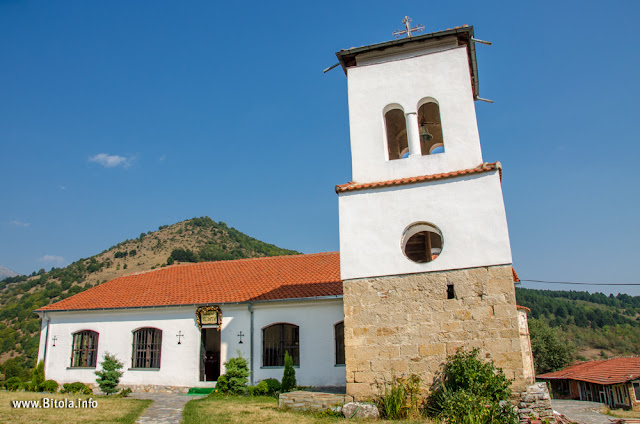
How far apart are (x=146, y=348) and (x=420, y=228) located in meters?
11.5

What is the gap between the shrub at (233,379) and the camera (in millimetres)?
14156

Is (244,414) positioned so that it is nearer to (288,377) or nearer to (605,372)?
(288,377)

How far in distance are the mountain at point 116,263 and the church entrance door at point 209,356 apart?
20.6 meters

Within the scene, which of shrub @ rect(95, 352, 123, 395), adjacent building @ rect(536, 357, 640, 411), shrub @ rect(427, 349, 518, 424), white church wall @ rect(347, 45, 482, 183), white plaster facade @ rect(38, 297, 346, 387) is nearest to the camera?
shrub @ rect(427, 349, 518, 424)

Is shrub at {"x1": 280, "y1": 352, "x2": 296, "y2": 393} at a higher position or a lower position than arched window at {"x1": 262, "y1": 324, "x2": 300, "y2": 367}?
lower

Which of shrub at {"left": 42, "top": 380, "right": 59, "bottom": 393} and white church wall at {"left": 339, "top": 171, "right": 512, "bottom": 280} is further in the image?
A: shrub at {"left": 42, "top": 380, "right": 59, "bottom": 393}

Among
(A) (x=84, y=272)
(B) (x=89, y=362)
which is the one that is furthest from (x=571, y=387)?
(A) (x=84, y=272)

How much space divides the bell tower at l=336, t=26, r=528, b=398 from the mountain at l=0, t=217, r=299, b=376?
32.9 meters

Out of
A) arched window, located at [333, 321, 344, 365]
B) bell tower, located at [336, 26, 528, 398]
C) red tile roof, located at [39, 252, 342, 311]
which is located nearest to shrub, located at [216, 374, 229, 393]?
red tile roof, located at [39, 252, 342, 311]

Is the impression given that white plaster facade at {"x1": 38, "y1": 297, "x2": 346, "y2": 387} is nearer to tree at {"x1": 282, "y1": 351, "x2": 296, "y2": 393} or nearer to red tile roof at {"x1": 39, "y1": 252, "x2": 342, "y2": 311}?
red tile roof at {"x1": 39, "y1": 252, "x2": 342, "y2": 311}

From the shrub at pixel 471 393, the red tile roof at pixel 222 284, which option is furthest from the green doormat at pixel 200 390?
the shrub at pixel 471 393

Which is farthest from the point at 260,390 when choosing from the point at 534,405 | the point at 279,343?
the point at 534,405

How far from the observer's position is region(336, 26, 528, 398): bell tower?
905 cm

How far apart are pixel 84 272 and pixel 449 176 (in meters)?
52.5
